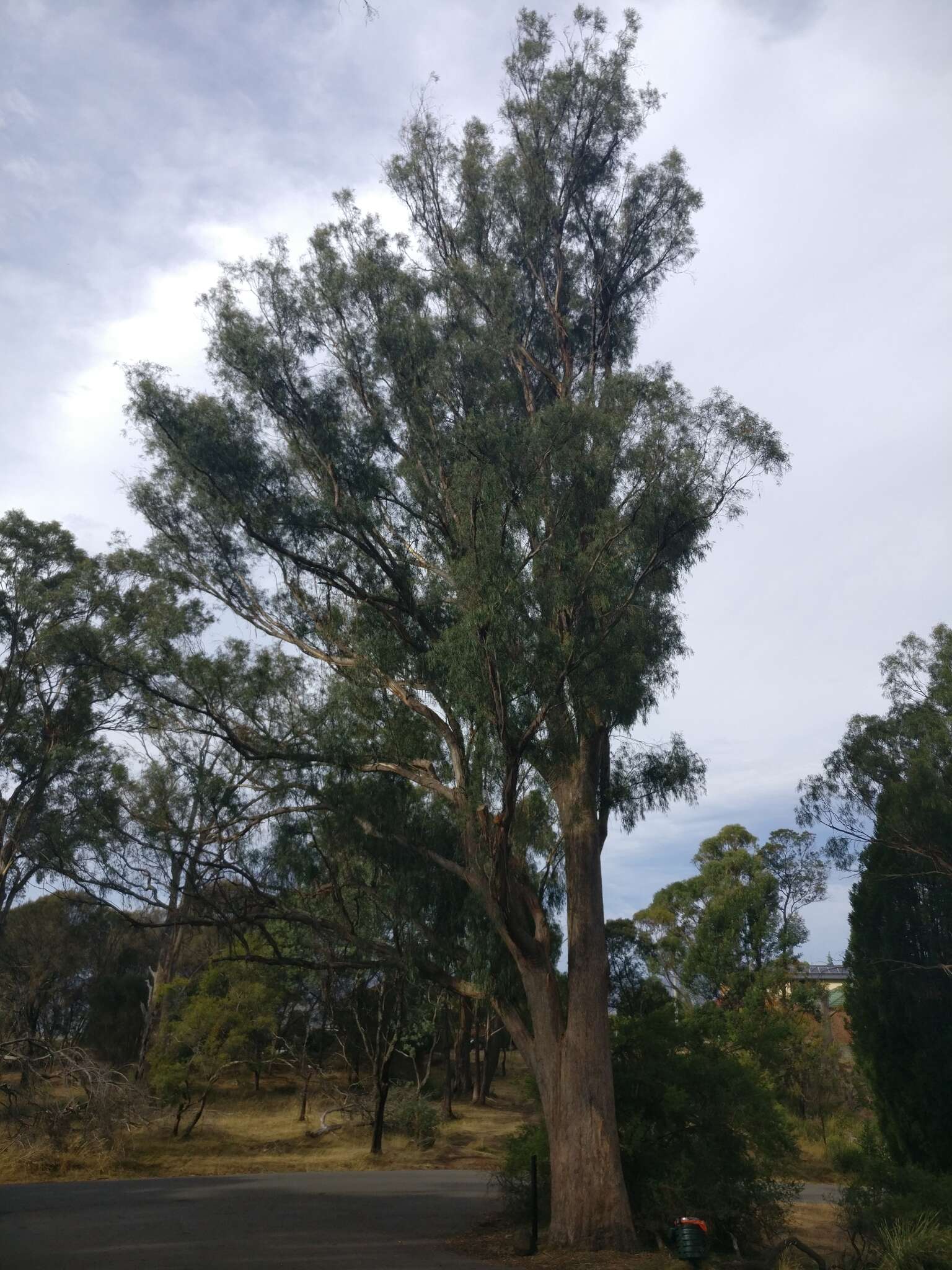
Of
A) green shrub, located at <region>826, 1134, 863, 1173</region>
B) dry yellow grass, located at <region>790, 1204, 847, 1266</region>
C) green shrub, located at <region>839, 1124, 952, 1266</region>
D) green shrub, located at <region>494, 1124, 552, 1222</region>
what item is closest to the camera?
green shrub, located at <region>839, 1124, 952, 1266</region>

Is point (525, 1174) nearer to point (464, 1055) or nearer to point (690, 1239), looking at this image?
point (690, 1239)

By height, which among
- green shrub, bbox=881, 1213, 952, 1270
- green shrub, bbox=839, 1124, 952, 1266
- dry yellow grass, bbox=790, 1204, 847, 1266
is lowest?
dry yellow grass, bbox=790, 1204, 847, 1266

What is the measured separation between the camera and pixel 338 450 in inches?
461

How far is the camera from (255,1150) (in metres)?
23.2

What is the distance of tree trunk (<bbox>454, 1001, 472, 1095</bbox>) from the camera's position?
1296 inches

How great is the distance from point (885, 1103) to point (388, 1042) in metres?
11.0

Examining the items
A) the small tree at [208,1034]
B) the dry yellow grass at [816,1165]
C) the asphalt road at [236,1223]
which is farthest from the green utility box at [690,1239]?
the small tree at [208,1034]

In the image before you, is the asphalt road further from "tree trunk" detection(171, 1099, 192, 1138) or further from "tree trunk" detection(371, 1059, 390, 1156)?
"tree trunk" detection(371, 1059, 390, 1156)

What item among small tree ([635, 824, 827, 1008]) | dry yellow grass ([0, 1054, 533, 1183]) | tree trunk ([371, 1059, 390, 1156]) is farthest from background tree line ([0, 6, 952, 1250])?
small tree ([635, 824, 827, 1008])

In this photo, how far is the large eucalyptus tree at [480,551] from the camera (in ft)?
33.9

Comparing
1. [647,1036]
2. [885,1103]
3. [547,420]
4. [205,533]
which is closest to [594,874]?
[647,1036]

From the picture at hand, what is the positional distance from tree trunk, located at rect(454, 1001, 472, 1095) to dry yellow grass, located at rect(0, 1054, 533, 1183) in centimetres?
245

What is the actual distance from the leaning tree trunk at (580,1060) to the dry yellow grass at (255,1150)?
3.66 metres

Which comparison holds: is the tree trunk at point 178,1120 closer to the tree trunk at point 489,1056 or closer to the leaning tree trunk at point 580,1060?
the tree trunk at point 489,1056
